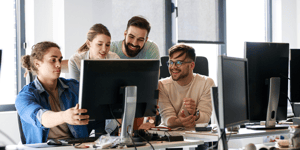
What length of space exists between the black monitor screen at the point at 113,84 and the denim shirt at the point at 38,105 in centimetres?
32

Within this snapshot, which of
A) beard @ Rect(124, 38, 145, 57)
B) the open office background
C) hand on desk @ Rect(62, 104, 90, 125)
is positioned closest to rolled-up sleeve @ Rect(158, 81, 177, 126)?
beard @ Rect(124, 38, 145, 57)

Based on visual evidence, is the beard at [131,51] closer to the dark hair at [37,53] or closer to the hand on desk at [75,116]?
the dark hair at [37,53]

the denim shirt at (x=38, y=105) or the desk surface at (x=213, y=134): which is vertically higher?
the denim shirt at (x=38, y=105)

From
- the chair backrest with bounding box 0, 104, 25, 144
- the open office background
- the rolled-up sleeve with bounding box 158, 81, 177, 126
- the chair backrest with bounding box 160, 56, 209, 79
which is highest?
the open office background

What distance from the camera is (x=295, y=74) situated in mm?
2229

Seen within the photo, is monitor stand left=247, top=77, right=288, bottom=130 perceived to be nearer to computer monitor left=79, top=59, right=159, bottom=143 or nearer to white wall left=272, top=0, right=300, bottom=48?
computer monitor left=79, top=59, right=159, bottom=143

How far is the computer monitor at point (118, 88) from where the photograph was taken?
1622 millimetres

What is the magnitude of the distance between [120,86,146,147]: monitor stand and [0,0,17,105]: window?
7.23ft

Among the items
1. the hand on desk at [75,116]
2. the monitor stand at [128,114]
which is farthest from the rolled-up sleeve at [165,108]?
the hand on desk at [75,116]

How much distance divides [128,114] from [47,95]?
2.09ft

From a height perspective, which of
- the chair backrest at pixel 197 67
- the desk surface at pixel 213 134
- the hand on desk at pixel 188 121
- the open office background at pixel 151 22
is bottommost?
the desk surface at pixel 213 134

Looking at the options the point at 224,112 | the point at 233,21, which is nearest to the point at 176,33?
the point at 233,21

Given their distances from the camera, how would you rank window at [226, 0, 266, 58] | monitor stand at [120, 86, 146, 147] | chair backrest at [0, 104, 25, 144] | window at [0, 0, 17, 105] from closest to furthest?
monitor stand at [120, 86, 146, 147]
chair backrest at [0, 104, 25, 144]
window at [0, 0, 17, 105]
window at [226, 0, 266, 58]

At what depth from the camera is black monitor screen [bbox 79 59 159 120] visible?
1.62 metres
